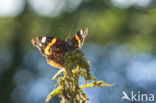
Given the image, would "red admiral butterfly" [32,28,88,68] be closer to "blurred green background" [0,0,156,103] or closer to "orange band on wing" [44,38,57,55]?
"orange band on wing" [44,38,57,55]

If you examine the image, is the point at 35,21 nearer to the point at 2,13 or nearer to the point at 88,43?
the point at 2,13

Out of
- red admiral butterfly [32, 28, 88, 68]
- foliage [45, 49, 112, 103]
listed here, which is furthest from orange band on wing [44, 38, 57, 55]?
foliage [45, 49, 112, 103]

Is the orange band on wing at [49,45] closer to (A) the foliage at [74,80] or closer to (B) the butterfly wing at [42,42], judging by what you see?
(B) the butterfly wing at [42,42]

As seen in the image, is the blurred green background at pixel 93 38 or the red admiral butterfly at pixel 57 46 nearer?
the red admiral butterfly at pixel 57 46

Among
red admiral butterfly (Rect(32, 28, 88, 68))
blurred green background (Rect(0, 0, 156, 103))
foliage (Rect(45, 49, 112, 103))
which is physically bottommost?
foliage (Rect(45, 49, 112, 103))

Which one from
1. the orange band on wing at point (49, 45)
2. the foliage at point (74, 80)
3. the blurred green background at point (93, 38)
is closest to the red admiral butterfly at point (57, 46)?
the orange band on wing at point (49, 45)
